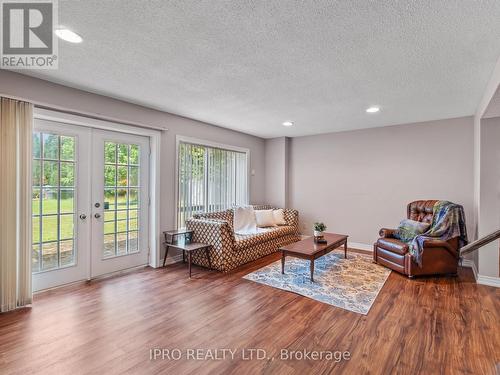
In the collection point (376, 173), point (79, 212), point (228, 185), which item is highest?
point (376, 173)

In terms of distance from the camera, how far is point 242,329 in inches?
91.7

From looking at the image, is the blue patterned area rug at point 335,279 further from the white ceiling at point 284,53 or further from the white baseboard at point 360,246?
the white ceiling at point 284,53

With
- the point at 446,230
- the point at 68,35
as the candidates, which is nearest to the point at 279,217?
the point at 446,230

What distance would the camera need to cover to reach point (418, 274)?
3.56 metres

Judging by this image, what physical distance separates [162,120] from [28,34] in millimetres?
2131

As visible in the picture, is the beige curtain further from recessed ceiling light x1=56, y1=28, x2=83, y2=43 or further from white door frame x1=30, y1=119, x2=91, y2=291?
recessed ceiling light x1=56, y1=28, x2=83, y2=43

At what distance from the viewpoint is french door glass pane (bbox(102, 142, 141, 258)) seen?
3.63 meters

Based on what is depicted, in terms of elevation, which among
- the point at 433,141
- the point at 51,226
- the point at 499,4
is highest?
the point at 499,4

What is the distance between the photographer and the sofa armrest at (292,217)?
18.4 ft

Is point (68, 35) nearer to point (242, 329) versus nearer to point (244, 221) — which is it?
point (242, 329)

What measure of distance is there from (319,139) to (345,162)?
0.80 meters

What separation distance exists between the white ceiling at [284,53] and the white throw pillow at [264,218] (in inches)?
92.6

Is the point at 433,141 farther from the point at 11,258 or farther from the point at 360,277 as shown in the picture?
the point at 11,258

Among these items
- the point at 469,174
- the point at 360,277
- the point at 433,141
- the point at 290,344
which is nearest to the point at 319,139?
the point at 433,141
